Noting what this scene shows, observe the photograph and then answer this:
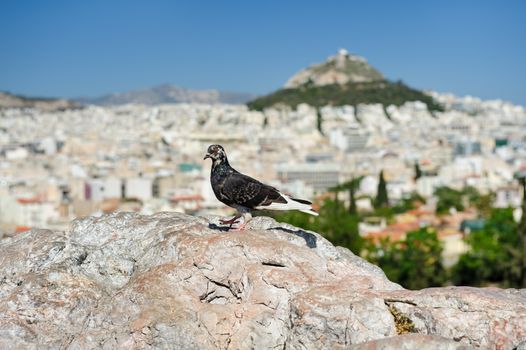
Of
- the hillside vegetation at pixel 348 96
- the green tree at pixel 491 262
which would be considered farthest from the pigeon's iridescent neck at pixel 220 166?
the hillside vegetation at pixel 348 96

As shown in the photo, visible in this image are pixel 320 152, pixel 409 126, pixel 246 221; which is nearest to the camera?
pixel 246 221

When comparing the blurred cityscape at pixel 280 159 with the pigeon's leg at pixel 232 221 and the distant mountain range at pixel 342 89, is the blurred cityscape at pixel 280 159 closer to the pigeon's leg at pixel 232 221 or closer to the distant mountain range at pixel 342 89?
the distant mountain range at pixel 342 89

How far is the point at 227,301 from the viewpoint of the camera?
5004 mm

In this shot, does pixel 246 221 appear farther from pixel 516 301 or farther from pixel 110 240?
pixel 516 301

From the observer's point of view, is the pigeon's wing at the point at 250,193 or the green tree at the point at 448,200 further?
the green tree at the point at 448,200

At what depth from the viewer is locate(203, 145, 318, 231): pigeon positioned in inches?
226

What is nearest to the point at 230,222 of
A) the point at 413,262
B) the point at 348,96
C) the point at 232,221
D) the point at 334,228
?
the point at 232,221

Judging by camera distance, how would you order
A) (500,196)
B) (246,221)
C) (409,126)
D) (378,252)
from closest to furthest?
(246,221), (378,252), (500,196), (409,126)

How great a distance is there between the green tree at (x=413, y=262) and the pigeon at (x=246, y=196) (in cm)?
→ 2158

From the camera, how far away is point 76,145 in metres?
114

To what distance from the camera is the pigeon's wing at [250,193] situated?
18.9 feet

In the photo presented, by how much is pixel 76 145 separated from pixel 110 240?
111392 millimetres

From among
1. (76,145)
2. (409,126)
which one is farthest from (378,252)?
(409,126)

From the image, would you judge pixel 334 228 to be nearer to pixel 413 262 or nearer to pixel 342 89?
pixel 413 262
